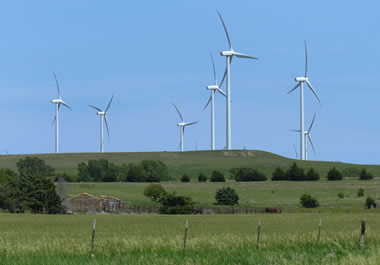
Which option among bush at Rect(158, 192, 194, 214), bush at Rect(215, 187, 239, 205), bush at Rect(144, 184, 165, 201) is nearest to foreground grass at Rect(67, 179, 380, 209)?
bush at Rect(144, 184, 165, 201)

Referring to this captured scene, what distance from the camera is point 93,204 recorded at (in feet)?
466

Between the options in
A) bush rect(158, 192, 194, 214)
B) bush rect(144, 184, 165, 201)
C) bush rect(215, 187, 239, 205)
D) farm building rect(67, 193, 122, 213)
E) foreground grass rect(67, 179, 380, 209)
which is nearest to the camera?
bush rect(158, 192, 194, 214)

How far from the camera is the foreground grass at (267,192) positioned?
153 meters

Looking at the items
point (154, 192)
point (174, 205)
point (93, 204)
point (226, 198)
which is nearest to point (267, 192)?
point (154, 192)

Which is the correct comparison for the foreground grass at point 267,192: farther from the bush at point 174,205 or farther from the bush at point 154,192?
the bush at point 174,205

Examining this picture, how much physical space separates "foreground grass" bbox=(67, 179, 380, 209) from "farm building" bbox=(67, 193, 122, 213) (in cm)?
1197

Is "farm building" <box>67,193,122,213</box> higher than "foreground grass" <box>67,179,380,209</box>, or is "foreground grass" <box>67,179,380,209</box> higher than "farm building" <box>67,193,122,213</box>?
"foreground grass" <box>67,179,380,209</box>

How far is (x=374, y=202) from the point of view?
5433 inches

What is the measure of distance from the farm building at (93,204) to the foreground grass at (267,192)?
39.3ft

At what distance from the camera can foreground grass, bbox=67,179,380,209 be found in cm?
15275

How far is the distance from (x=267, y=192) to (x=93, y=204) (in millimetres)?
51455

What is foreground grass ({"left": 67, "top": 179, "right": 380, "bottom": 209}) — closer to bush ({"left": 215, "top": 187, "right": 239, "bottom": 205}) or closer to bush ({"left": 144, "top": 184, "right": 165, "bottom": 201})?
bush ({"left": 144, "top": 184, "right": 165, "bottom": 201})

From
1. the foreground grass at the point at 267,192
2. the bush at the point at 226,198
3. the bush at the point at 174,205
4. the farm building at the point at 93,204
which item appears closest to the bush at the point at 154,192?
the foreground grass at the point at 267,192

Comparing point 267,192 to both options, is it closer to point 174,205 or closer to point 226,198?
point 226,198
